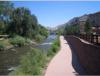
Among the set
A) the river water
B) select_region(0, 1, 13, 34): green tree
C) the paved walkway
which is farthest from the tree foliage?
the paved walkway

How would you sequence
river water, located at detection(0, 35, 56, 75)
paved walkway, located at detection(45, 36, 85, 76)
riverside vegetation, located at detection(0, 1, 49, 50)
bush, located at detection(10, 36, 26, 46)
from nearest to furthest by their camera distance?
1. paved walkway, located at detection(45, 36, 85, 76)
2. river water, located at detection(0, 35, 56, 75)
3. bush, located at detection(10, 36, 26, 46)
4. riverside vegetation, located at detection(0, 1, 49, 50)

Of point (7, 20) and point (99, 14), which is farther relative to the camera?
point (99, 14)

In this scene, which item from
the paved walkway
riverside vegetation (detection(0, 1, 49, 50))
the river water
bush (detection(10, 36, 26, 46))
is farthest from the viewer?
riverside vegetation (detection(0, 1, 49, 50))

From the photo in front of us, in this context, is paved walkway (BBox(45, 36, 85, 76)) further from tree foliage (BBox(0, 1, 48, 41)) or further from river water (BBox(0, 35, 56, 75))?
tree foliage (BBox(0, 1, 48, 41))

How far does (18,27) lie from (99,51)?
5819 cm

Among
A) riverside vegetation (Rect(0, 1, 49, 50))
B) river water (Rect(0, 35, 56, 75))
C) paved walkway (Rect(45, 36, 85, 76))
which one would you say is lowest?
river water (Rect(0, 35, 56, 75))

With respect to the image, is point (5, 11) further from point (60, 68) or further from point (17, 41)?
point (60, 68)

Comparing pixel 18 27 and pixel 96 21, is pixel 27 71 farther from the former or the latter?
pixel 96 21

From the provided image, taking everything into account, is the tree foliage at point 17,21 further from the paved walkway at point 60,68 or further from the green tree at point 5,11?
Answer: the paved walkway at point 60,68

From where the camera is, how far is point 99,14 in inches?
3489

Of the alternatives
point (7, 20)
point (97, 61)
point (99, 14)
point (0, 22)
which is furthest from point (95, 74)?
point (99, 14)

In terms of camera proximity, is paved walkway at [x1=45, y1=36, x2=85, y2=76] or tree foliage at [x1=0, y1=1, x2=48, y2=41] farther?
tree foliage at [x1=0, y1=1, x2=48, y2=41]

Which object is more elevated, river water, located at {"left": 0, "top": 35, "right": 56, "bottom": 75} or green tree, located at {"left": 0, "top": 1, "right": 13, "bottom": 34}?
green tree, located at {"left": 0, "top": 1, "right": 13, "bottom": 34}

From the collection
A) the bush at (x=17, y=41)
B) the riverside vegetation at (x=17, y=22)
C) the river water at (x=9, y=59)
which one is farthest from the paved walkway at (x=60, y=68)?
the riverside vegetation at (x=17, y=22)
